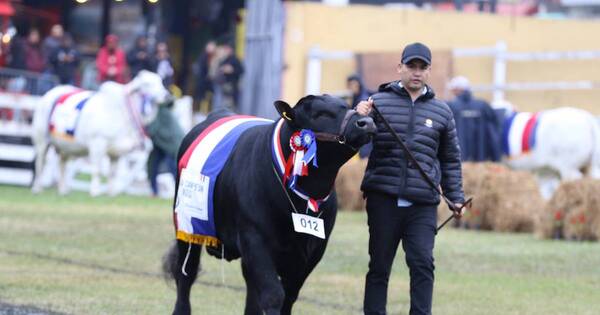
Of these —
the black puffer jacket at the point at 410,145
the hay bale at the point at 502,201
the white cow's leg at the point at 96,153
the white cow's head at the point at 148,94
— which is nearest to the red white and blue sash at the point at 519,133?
the hay bale at the point at 502,201

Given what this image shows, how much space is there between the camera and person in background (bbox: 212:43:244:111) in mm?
30469

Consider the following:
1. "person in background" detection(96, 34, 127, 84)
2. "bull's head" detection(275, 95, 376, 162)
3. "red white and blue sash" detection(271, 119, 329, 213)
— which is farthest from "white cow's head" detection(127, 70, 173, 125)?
"bull's head" detection(275, 95, 376, 162)

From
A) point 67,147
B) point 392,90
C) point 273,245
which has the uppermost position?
point 392,90

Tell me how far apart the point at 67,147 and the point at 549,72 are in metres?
10.8

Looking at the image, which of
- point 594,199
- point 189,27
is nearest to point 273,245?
point 594,199

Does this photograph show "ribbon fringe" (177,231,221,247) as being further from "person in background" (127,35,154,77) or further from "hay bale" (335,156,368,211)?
"person in background" (127,35,154,77)

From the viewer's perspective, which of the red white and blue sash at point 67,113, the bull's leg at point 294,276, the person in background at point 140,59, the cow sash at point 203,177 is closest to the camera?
the bull's leg at point 294,276

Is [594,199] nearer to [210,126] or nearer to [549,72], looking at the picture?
[210,126]

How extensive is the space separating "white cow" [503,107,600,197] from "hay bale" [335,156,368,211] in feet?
8.17

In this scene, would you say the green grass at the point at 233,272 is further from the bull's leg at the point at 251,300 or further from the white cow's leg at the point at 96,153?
the white cow's leg at the point at 96,153

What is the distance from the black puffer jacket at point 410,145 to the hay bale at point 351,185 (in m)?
12.9

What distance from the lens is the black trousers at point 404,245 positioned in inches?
391

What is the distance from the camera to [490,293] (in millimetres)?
13555

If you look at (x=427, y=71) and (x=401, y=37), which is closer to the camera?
(x=427, y=71)
